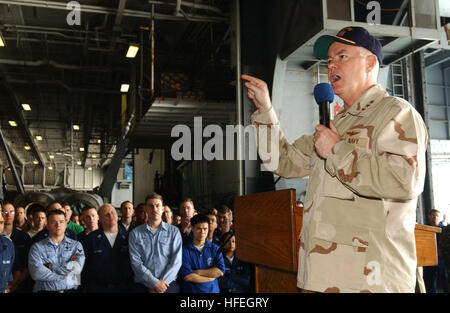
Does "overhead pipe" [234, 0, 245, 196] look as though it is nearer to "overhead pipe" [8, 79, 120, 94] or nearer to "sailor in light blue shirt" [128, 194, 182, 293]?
"sailor in light blue shirt" [128, 194, 182, 293]

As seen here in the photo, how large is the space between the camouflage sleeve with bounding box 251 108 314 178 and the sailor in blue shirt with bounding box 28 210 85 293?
3763mm

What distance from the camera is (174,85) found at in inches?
516

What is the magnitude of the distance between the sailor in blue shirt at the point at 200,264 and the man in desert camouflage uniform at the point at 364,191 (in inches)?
144

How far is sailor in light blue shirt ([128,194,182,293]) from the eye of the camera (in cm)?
508

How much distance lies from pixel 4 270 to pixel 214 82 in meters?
9.56

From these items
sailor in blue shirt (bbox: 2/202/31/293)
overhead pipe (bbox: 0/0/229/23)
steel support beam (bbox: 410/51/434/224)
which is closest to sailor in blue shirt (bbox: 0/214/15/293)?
sailor in blue shirt (bbox: 2/202/31/293)

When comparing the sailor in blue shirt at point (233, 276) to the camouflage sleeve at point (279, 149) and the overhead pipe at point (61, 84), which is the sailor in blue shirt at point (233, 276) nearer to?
the camouflage sleeve at point (279, 149)

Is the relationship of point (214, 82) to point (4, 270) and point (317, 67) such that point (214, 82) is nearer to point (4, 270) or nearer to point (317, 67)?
point (317, 67)

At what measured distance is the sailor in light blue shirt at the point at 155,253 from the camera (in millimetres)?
5078

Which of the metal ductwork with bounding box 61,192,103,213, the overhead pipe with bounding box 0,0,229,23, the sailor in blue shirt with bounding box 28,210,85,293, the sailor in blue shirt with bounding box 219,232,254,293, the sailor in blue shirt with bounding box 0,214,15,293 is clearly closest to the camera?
the sailor in blue shirt with bounding box 0,214,15,293

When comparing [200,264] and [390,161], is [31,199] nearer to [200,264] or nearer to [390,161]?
[200,264]

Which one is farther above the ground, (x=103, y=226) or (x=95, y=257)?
(x=103, y=226)
